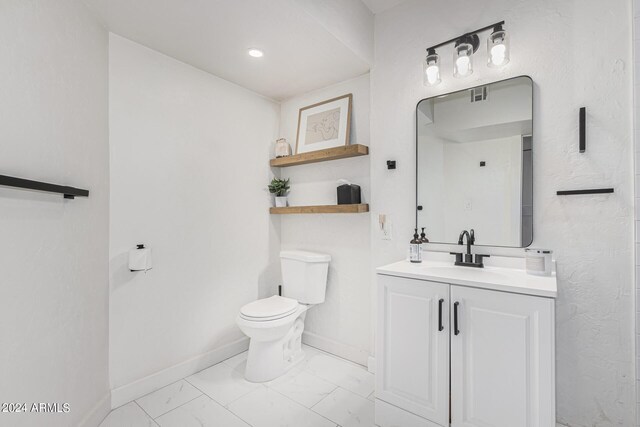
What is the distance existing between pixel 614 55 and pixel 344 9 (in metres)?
1.50

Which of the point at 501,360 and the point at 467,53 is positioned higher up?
the point at 467,53

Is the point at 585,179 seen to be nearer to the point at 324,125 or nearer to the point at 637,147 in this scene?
the point at 637,147

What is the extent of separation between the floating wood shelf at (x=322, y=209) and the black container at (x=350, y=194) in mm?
70

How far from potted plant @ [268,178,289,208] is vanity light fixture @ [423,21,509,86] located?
1502mm

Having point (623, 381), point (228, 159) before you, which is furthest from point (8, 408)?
point (623, 381)

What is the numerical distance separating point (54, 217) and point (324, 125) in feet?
6.31

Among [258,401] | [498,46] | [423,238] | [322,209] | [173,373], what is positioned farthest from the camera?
[322,209]

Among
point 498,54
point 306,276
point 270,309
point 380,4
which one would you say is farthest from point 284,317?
point 380,4

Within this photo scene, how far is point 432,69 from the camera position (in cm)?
189

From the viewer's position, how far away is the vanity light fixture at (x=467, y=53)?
165 cm

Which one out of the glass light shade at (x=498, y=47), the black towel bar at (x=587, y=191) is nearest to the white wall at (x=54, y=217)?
the glass light shade at (x=498, y=47)

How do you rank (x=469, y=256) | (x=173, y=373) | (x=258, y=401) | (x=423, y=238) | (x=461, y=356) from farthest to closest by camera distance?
(x=173, y=373)
(x=423, y=238)
(x=258, y=401)
(x=469, y=256)
(x=461, y=356)

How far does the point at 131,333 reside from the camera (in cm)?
188

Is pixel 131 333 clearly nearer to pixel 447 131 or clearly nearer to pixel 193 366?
pixel 193 366
